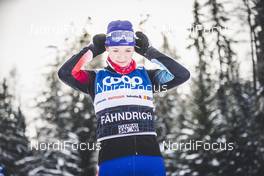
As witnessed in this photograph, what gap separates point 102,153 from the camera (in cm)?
234

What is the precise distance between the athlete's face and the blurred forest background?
760cm

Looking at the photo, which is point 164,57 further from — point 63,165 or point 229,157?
point 63,165

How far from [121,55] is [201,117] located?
10683mm

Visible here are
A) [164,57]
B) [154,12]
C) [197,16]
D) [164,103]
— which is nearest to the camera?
[164,57]

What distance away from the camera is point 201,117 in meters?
13.0

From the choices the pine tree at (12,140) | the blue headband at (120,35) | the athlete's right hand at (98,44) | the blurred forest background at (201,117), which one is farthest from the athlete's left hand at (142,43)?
the pine tree at (12,140)

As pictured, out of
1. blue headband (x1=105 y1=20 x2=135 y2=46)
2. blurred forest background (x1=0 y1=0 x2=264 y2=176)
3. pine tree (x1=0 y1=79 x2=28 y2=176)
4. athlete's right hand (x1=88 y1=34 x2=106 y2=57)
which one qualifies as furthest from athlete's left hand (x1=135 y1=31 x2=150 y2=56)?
pine tree (x1=0 y1=79 x2=28 y2=176)

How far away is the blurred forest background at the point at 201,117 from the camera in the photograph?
11.4m

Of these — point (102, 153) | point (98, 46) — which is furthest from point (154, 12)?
point (102, 153)

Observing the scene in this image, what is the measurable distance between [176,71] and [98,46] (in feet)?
1.65

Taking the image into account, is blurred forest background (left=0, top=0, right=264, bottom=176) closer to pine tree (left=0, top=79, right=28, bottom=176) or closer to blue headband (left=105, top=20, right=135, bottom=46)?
pine tree (left=0, top=79, right=28, bottom=176)

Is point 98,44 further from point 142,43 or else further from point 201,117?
point 201,117

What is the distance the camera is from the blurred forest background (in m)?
11.4

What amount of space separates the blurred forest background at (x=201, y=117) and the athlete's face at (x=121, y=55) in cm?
760
